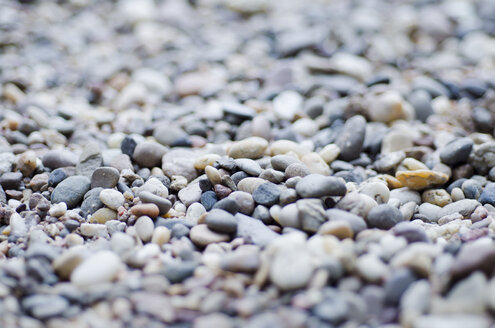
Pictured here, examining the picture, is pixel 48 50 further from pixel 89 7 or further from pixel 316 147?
pixel 316 147

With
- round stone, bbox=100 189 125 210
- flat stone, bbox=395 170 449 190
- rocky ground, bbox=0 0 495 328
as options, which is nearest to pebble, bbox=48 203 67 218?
rocky ground, bbox=0 0 495 328

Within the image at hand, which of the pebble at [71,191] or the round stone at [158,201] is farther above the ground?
the round stone at [158,201]

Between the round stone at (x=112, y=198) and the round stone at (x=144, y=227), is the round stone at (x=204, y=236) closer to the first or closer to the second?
the round stone at (x=144, y=227)

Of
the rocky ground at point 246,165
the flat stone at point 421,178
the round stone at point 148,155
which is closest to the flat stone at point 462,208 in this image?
the rocky ground at point 246,165

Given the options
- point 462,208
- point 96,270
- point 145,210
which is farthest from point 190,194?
point 462,208

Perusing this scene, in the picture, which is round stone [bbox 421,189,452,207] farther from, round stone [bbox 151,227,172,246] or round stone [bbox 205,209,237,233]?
round stone [bbox 151,227,172,246]

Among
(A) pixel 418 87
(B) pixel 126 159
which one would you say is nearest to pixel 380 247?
(B) pixel 126 159
